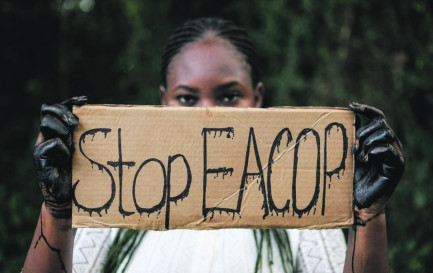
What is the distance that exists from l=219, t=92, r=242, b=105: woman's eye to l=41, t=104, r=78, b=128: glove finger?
0.50 metres

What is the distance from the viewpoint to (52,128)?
855 millimetres

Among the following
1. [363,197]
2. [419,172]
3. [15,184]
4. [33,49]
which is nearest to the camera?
[363,197]

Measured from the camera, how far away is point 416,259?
166 centimetres

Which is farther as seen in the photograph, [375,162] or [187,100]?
[187,100]

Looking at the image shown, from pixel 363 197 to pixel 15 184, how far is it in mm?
1944

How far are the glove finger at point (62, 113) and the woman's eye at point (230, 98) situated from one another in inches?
19.8

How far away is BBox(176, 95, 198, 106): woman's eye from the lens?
1.23 metres

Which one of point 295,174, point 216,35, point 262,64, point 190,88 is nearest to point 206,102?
point 190,88

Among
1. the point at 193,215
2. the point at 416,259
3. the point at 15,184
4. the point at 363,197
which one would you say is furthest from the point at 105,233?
the point at 416,259

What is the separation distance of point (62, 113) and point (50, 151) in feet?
0.31

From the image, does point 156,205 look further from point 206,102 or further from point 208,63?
point 208,63

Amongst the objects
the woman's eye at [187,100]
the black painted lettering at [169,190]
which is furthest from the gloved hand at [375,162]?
the woman's eye at [187,100]

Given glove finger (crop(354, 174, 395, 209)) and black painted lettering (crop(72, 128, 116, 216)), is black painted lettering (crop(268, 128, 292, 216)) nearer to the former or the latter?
glove finger (crop(354, 174, 395, 209))

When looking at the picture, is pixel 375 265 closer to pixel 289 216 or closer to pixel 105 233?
pixel 289 216
